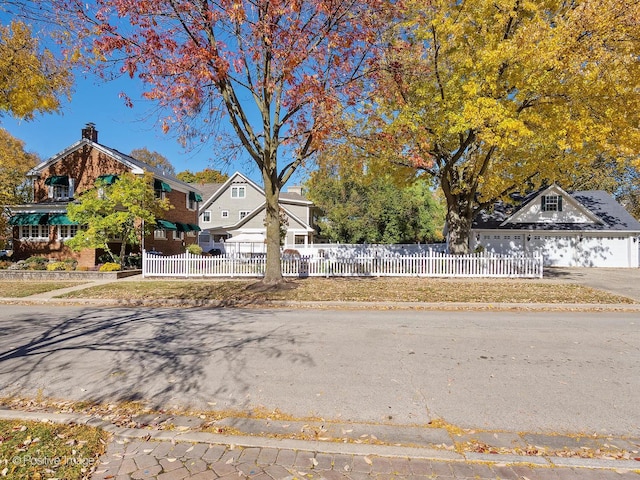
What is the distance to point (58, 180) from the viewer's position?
23.4 metres


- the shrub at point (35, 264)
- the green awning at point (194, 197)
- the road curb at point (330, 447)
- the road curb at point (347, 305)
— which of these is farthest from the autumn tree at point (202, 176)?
the road curb at point (330, 447)

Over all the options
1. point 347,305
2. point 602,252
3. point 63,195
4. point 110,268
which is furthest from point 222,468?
point 602,252

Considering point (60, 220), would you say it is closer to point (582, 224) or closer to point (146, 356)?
point (146, 356)

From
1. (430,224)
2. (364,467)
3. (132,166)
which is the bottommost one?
(364,467)

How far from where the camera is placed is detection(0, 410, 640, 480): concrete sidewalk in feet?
9.36

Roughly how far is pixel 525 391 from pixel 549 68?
12424 millimetres

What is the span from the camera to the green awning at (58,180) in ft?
76.4

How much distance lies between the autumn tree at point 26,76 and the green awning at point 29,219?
9398 mm

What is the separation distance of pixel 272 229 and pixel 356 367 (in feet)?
27.6

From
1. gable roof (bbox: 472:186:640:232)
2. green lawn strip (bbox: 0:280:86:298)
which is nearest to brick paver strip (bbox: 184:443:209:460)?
green lawn strip (bbox: 0:280:86:298)

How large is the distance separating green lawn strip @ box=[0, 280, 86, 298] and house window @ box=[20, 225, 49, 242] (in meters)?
8.12

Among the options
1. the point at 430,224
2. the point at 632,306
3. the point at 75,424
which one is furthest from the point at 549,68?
the point at 430,224

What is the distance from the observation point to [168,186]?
24.6 meters

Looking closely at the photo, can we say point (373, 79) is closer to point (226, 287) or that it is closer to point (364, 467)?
point (226, 287)
